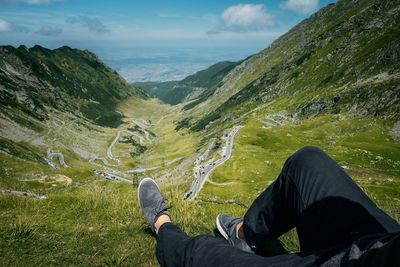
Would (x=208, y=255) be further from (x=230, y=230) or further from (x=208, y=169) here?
(x=208, y=169)

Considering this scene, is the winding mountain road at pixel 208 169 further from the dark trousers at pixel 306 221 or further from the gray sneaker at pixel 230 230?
the dark trousers at pixel 306 221

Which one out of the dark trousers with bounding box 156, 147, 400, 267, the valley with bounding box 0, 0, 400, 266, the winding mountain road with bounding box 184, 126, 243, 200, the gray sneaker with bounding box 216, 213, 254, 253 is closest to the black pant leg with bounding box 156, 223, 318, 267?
the dark trousers with bounding box 156, 147, 400, 267

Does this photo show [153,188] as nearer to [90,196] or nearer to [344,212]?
[90,196]

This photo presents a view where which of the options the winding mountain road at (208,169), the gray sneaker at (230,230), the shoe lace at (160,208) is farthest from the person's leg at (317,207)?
the winding mountain road at (208,169)

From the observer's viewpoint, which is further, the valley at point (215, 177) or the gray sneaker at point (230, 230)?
the valley at point (215, 177)

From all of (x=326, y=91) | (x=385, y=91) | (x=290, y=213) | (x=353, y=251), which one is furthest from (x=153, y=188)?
(x=326, y=91)

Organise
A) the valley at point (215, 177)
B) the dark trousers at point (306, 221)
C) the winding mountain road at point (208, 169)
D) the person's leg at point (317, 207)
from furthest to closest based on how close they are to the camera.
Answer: the winding mountain road at point (208, 169)
the valley at point (215, 177)
the person's leg at point (317, 207)
the dark trousers at point (306, 221)

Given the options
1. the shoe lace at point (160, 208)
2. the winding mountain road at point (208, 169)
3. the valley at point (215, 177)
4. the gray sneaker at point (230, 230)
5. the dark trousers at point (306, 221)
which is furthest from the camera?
the winding mountain road at point (208, 169)

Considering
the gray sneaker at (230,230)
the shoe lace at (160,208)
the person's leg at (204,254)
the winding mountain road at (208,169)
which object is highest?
the person's leg at (204,254)

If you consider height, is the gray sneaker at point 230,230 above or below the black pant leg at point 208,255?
below
